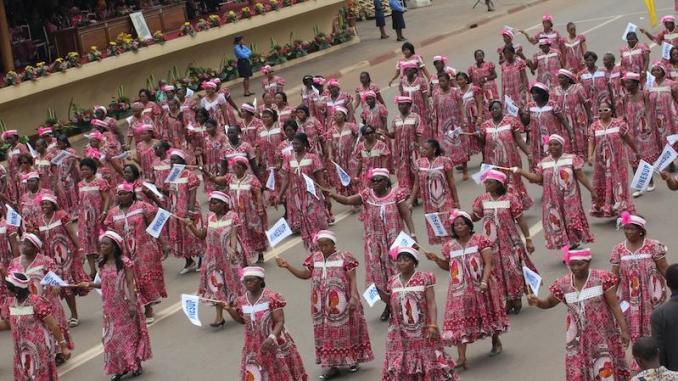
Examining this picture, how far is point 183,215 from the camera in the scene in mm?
19031

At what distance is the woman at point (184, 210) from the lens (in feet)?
62.7

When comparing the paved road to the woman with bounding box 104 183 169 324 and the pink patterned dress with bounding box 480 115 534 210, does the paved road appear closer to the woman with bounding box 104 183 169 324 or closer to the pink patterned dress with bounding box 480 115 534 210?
the woman with bounding box 104 183 169 324

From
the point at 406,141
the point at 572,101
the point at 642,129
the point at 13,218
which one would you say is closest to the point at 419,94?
the point at 406,141

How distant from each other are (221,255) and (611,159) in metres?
5.46

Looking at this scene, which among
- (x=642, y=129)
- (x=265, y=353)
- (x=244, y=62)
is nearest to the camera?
(x=265, y=353)

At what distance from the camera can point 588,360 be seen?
1195 centimetres

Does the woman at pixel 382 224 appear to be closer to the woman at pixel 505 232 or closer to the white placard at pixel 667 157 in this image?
the woman at pixel 505 232

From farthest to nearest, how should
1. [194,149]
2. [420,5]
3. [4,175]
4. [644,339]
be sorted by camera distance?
[420,5] < [194,149] < [4,175] < [644,339]

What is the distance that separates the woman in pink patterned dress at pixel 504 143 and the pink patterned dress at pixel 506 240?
152 inches

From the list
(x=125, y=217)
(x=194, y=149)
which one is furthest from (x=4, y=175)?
(x=125, y=217)

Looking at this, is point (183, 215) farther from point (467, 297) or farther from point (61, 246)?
point (467, 297)

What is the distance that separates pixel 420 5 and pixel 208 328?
31949mm

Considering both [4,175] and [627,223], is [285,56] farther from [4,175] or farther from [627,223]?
[627,223]

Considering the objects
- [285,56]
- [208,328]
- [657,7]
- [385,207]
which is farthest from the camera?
[657,7]
